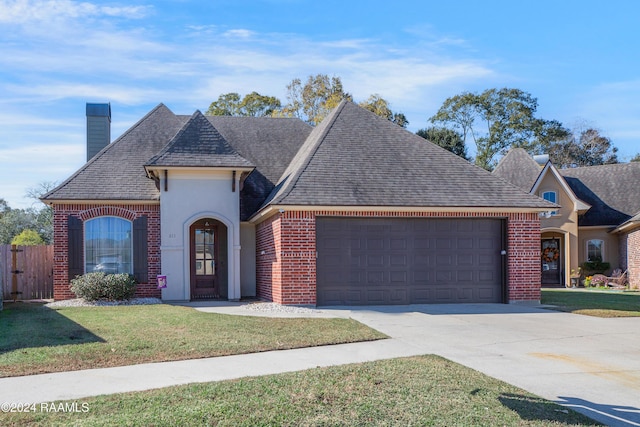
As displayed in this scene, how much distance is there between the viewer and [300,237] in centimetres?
1508

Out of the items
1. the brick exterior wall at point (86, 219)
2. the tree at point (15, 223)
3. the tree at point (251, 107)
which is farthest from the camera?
the tree at point (251, 107)

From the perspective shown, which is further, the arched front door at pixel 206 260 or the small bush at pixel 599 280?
the small bush at pixel 599 280

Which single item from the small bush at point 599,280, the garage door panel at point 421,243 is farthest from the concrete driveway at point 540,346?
the small bush at point 599,280

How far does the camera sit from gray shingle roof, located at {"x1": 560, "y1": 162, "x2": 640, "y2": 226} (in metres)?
29.3

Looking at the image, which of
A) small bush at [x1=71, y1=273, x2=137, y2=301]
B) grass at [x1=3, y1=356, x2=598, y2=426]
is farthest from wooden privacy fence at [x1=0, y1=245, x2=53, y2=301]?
grass at [x1=3, y1=356, x2=598, y2=426]

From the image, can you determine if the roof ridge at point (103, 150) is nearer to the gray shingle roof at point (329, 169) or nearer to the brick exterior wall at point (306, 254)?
the gray shingle roof at point (329, 169)

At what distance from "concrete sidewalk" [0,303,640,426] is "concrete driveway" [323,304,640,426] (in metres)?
0.01

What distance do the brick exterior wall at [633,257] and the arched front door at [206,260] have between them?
18.0 m

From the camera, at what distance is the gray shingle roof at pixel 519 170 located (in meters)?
29.6

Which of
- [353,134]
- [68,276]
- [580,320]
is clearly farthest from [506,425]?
[68,276]

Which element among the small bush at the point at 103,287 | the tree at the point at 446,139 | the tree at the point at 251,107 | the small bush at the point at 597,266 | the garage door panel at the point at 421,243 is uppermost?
the tree at the point at 251,107

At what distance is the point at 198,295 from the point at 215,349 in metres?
10.5

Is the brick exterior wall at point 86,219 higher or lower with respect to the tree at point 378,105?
lower

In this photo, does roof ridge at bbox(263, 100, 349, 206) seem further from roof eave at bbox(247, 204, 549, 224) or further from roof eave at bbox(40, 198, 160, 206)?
roof eave at bbox(40, 198, 160, 206)
